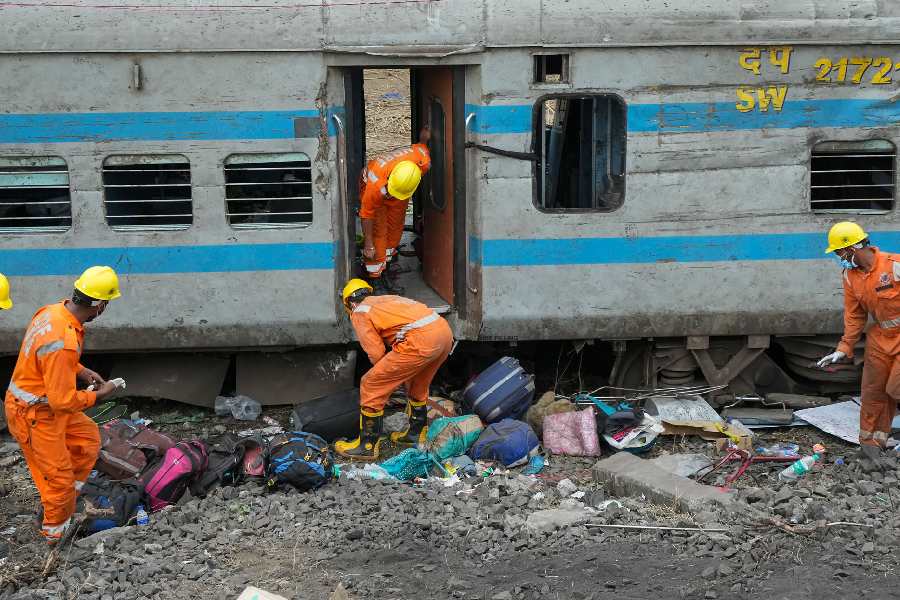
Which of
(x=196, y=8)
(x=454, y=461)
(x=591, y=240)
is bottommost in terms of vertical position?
(x=454, y=461)

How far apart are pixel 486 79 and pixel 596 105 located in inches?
38.4

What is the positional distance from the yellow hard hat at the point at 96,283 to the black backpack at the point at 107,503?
139 centimetres

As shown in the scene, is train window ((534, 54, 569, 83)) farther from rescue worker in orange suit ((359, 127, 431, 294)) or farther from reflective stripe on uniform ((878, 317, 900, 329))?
reflective stripe on uniform ((878, 317, 900, 329))

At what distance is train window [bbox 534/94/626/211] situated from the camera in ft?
31.2

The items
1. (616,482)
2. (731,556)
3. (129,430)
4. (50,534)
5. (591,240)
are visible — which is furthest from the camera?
(591,240)

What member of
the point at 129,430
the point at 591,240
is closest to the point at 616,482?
the point at 591,240

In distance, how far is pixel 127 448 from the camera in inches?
336

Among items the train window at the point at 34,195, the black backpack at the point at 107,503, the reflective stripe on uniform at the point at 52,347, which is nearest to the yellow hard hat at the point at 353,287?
the black backpack at the point at 107,503

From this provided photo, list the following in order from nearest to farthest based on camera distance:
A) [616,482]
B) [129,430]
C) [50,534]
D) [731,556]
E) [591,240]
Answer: [731,556] → [50,534] → [616,482] → [129,430] → [591,240]

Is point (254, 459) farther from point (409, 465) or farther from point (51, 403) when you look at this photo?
point (51, 403)

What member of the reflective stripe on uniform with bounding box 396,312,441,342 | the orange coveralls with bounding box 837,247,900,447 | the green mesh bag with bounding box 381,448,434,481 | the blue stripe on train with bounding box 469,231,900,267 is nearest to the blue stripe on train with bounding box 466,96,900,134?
the blue stripe on train with bounding box 469,231,900,267

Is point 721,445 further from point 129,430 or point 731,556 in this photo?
point 129,430

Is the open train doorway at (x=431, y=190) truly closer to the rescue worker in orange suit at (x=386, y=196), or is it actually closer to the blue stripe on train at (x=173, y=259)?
the rescue worker in orange suit at (x=386, y=196)

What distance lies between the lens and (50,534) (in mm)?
7508
